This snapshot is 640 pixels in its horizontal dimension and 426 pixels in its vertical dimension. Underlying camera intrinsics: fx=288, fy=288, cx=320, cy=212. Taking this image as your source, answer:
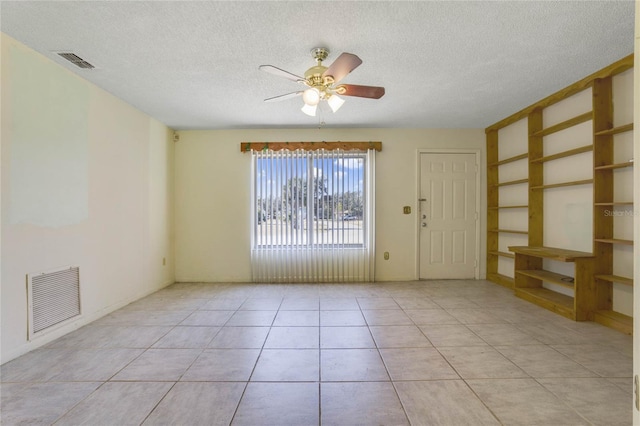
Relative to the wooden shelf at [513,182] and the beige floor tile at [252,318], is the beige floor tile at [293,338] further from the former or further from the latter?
Result: the wooden shelf at [513,182]

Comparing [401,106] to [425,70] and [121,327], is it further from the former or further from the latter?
[121,327]

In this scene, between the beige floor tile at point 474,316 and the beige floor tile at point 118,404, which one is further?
the beige floor tile at point 474,316

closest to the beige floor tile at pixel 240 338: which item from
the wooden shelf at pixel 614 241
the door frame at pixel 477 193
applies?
the door frame at pixel 477 193

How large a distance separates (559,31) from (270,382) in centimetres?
334

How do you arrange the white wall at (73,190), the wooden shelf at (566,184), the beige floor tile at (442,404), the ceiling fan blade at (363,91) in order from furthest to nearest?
1. the wooden shelf at (566,184)
2. the ceiling fan blade at (363,91)
3. the white wall at (73,190)
4. the beige floor tile at (442,404)

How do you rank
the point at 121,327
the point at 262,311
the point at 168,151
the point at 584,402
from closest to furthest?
the point at 584,402 → the point at 121,327 → the point at 262,311 → the point at 168,151

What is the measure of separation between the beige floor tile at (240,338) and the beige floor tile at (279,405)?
0.62 metres

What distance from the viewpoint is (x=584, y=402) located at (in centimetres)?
174

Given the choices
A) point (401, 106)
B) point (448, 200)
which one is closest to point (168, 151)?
point (401, 106)

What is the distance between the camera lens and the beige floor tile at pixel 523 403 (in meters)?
1.60

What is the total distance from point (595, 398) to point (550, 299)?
1867 millimetres

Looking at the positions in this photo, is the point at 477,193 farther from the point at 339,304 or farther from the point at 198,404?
the point at 198,404

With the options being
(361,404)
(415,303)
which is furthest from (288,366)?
(415,303)

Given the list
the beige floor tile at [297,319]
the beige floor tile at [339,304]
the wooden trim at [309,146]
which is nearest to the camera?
the beige floor tile at [297,319]
